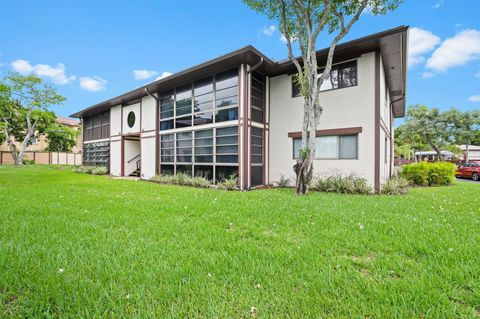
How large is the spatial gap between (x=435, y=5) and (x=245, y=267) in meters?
14.4

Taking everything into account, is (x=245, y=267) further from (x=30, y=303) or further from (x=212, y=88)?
(x=212, y=88)

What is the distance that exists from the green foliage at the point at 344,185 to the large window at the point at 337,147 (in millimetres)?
867

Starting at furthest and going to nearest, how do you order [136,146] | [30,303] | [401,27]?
[136,146] → [401,27] → [30,303]

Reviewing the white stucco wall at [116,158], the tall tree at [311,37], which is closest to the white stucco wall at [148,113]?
the white stucco wall at [116,158]

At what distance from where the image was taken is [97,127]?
18906mm

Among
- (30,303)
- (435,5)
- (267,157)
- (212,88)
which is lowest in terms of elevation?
(30,303)

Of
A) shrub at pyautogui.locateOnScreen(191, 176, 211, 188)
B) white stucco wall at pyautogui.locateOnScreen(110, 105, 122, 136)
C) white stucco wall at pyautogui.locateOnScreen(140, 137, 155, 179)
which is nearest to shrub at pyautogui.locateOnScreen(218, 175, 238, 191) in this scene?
shrub at pyautogui.locateOnScreen(191, 176, 211, 188)

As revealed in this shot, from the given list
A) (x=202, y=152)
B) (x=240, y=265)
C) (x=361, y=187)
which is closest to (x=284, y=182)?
(x=361, y=187)

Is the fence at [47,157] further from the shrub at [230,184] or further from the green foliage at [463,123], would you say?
the green foliage at [463,123]

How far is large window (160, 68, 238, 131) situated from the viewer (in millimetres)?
10258

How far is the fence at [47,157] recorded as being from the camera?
30.1 meters

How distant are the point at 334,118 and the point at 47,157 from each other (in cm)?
3795

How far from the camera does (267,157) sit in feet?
36.3


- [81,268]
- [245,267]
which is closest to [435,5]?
[245,267]
